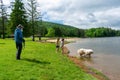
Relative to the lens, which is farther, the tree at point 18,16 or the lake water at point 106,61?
the tree at point 18,16

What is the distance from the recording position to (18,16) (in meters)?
70.0

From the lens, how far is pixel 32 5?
7438 cm

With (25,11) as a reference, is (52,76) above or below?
below

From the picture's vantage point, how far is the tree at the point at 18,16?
69000 millimetres

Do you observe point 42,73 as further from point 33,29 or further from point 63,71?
point 33,29

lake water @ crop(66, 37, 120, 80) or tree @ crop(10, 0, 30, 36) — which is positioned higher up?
tree @ crop(10, 0, 30, 36)

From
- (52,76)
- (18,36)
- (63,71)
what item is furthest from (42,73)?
(18,36)

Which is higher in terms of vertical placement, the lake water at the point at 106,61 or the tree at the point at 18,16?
the tree at the point at 18,16

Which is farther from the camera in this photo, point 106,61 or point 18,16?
point 18,16

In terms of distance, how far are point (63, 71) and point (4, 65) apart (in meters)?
3.57

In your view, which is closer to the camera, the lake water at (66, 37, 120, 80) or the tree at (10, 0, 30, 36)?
the lake water at (66, 37, 120, 80)

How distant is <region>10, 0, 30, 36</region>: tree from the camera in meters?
69.0

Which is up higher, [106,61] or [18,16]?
[18,16]

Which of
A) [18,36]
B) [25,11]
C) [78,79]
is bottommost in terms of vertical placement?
[78,79]
